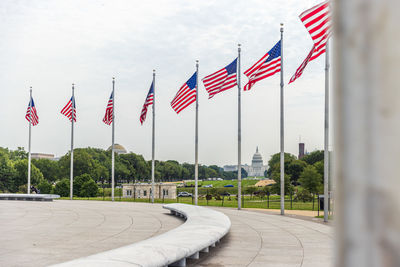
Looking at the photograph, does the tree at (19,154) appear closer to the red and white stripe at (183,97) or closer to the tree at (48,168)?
the tree at (48,168)

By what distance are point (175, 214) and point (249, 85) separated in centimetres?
Answer: 773

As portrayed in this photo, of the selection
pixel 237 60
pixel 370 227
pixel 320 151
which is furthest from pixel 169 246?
pixel 320 151

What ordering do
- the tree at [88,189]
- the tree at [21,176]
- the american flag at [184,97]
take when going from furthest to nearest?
the tree at [21,176], the tree at [88,189], the american flag at [184,97]

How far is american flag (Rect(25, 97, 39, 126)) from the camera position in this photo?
36.3 meters

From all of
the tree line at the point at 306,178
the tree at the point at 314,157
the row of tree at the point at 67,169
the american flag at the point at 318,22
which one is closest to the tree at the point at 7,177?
the row of tree at the point at 67,169

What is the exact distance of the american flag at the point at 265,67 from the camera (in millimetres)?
22062

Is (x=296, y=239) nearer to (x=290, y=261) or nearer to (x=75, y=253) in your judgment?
(x=290, y=261)

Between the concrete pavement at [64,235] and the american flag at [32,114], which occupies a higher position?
the american flag at [32,114]

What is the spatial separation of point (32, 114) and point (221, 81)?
19409 mm


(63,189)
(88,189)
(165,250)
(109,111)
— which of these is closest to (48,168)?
(63,189)

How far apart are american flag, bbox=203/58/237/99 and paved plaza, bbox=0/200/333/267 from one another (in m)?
7.33

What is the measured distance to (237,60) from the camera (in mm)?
25531

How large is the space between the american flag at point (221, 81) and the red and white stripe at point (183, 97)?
2741 millimetres

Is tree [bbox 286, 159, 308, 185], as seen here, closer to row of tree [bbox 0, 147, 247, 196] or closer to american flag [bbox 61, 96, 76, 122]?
row of tree [bbox 0, 147, 247, 196]
